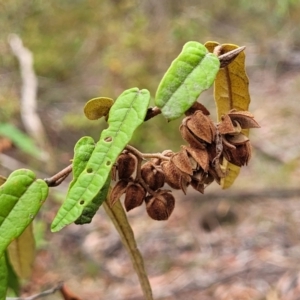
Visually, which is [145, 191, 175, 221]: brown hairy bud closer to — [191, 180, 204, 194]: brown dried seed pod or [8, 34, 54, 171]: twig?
[191, 180, 204, 194]: brown dried seed pod

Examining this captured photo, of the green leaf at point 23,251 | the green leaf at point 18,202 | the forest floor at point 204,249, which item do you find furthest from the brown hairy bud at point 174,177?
the forest floor at point 204,249

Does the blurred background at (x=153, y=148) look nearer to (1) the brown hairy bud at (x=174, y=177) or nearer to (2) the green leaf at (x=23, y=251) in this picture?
(2) the green leaf at (x=23, y=251)

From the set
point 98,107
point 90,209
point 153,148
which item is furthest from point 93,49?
point 90,209

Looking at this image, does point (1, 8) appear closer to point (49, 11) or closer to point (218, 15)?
point (49, 11)

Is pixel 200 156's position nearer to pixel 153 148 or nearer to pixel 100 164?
pixel 100 164

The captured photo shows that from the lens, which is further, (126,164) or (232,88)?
(232,88)

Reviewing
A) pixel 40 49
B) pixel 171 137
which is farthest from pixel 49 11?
pixel 171 137
